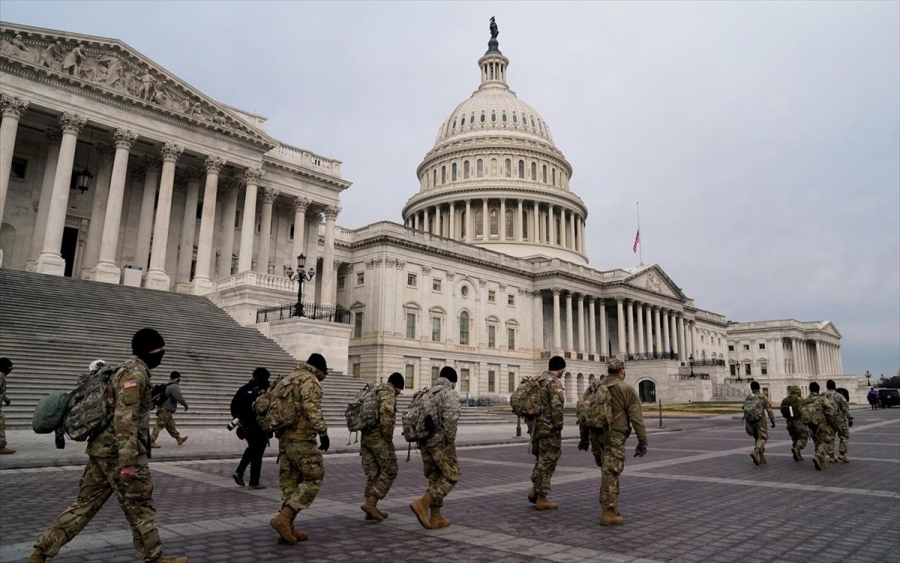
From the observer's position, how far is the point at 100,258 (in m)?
33.4

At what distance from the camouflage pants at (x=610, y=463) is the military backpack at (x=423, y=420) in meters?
2.40

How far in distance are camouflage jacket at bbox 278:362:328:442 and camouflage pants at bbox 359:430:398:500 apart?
1.17 m

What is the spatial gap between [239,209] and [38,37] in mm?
15846

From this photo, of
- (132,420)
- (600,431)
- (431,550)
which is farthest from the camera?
(600,431)

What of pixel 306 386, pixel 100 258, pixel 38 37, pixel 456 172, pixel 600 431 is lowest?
pixel 600 431

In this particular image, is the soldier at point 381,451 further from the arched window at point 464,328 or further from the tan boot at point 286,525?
the arched window at point 464,328

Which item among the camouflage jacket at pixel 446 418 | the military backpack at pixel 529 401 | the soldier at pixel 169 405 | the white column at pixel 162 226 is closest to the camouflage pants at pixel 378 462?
the camouflage jacket at pixel 446 418

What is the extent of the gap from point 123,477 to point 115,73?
36374 mm

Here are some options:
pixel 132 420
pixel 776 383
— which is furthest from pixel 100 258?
pixel 776 383

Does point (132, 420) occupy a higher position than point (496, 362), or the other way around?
point (496, 362)

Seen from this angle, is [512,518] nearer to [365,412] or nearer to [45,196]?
[365,412]

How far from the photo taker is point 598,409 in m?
8.63

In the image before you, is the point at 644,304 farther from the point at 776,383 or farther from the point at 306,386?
the point at 306,386

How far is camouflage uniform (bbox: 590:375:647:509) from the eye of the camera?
8.09m
